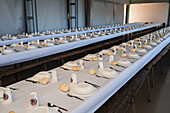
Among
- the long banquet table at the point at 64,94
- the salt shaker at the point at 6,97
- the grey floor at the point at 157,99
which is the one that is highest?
the salt shaker at the point at 6,97

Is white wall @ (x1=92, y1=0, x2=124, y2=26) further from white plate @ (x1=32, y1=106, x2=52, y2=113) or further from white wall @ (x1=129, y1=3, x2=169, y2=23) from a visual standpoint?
white plate @ (x1=32, y1=106, x2=52, y2=113)

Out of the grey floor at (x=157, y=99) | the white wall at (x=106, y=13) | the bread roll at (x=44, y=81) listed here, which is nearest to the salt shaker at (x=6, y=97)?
the bread roll at (x=44, y=81)

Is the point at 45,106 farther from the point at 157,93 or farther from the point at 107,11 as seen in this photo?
the point at 107,11

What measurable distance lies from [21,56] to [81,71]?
1.80 meters

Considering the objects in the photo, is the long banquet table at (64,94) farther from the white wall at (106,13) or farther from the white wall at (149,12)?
the white wall at (149,12)

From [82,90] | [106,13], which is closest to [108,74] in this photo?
[82,90]

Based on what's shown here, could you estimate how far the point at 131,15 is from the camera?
19312 millimetres

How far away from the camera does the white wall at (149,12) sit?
17816 millimetres

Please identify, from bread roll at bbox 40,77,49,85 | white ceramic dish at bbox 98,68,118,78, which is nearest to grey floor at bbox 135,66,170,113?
white ceramic dish at bbox 98,68,118,78

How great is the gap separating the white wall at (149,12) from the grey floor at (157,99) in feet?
52.0

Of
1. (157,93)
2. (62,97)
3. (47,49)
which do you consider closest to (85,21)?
(47,49)

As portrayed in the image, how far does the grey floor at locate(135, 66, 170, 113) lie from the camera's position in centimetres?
296

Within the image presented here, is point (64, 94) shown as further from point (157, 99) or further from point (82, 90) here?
point (157, 99)

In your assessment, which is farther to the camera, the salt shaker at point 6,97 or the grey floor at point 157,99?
the grey floor at point 157,99
